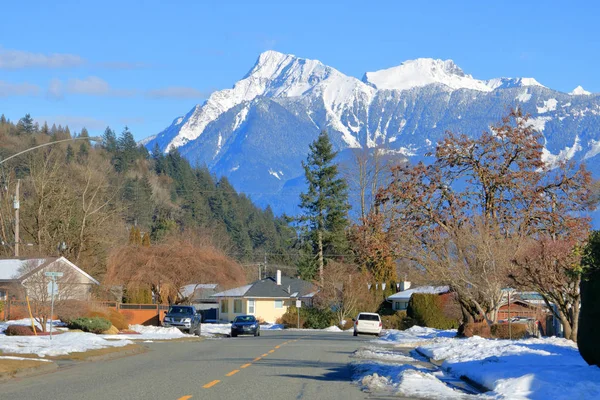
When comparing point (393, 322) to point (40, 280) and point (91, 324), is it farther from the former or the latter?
point (40, 280)

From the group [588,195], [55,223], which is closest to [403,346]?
[588,195]

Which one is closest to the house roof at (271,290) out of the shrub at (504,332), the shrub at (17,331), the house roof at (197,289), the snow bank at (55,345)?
the house roof at (197,289)

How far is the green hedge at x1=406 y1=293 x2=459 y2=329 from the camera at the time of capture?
68688 millimetres

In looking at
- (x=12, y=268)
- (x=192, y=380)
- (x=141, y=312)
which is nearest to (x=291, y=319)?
(x=141, y=312)

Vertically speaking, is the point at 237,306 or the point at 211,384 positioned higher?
the point at 237,306

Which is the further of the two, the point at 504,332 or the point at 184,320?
the point at 184,320

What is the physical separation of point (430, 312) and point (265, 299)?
26912 mm

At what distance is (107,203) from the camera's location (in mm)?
73625

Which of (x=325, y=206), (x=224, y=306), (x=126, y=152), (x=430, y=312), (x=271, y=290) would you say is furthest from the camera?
(x=126, y=152)

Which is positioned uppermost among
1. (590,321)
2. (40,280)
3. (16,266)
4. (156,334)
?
(16,266)

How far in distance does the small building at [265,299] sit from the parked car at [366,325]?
32.3 m

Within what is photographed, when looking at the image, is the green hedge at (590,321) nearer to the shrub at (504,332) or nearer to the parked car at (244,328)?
the shrub at (504,332)

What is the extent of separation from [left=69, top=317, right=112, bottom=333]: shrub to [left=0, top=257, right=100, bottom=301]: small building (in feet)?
4.37

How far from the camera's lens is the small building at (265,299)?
90938mm
